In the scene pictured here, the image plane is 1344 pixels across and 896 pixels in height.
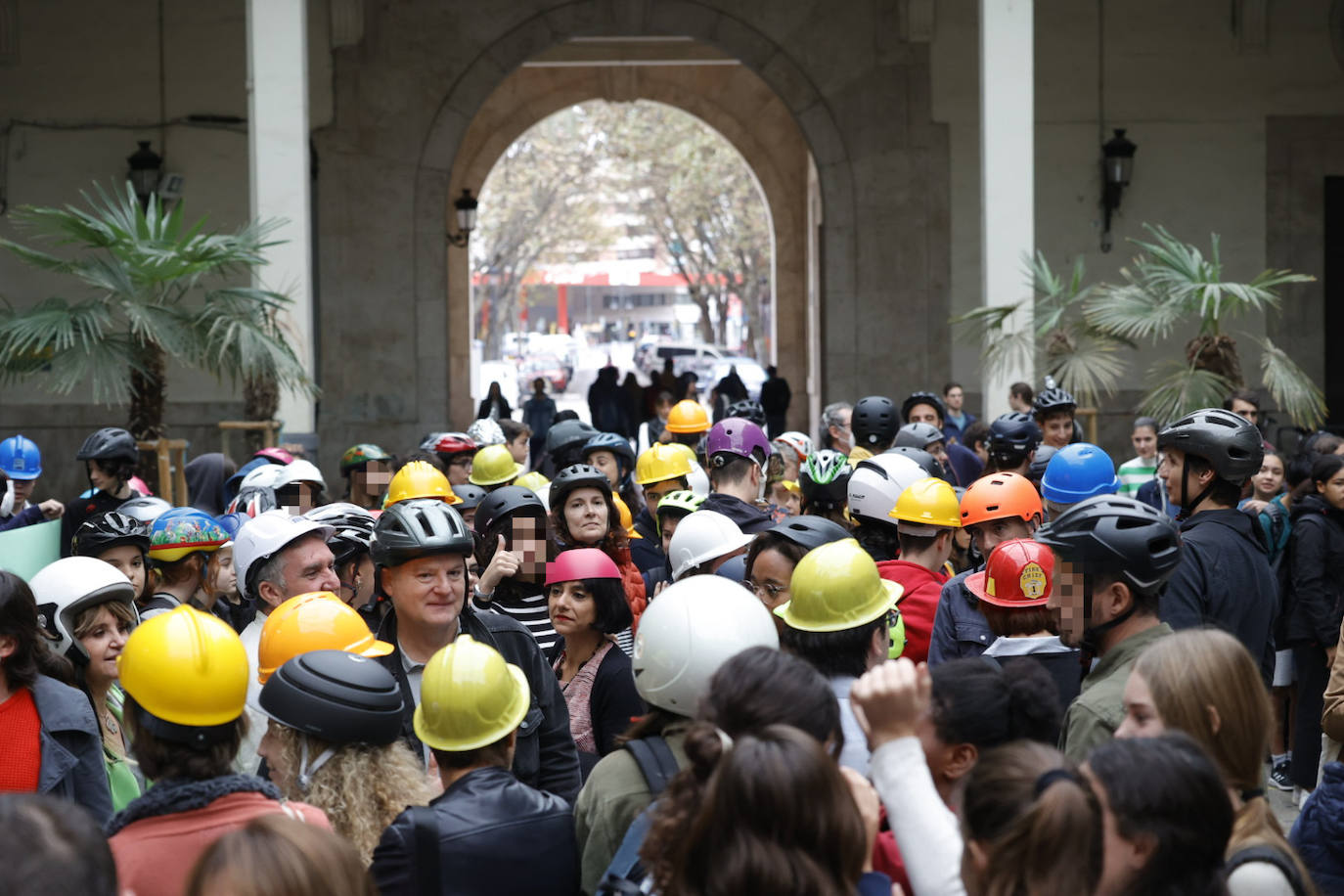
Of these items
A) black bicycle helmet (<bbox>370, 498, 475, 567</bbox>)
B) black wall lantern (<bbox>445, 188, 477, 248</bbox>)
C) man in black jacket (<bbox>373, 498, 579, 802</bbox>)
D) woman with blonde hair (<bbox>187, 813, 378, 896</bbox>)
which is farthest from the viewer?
black wall lantern (<bbox>445, 188, 477, 248</bbox>)

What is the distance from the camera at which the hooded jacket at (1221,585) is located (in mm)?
5062

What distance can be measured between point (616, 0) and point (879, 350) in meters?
5.03

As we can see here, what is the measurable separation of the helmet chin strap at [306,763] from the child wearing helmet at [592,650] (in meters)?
1.33

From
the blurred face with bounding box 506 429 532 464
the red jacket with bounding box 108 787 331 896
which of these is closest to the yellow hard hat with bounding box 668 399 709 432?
the blurred face with bounding box 506 429 532 464

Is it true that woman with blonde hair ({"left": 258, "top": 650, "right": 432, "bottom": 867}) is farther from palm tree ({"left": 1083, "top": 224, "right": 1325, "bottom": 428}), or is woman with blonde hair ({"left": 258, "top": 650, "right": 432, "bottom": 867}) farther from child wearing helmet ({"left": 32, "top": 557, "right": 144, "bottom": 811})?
palm tree ({"left": 1083, "top": 224, "right": 1325, "bottom": 428})

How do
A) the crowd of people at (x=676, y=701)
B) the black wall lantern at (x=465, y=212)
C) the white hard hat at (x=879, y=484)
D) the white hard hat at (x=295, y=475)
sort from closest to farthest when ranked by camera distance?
the crowd of people at (x=676, y=701), the white hard hat at (x=879, y=484), the white hard hat at (x=295, y=475), the black wall lantern at (x=465, y=212)

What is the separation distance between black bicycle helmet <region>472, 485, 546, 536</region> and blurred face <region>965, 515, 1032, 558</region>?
5.34 ft

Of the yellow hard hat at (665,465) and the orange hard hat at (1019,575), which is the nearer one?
the orange hard hat at (1019,575)

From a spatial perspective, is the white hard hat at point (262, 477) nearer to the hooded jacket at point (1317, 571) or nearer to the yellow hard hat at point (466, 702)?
the yellow hard hat at point (466, 702)

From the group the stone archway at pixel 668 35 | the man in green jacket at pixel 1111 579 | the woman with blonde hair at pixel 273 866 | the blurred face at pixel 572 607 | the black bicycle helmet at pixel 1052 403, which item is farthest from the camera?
the stone archway at pixel 668 35

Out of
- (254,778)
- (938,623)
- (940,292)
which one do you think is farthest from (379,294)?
(254,778)

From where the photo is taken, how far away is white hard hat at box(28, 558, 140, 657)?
441cm

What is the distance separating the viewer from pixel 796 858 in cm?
246

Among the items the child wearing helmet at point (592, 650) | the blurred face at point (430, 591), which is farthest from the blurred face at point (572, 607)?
the blurred face at point (430, 591)
